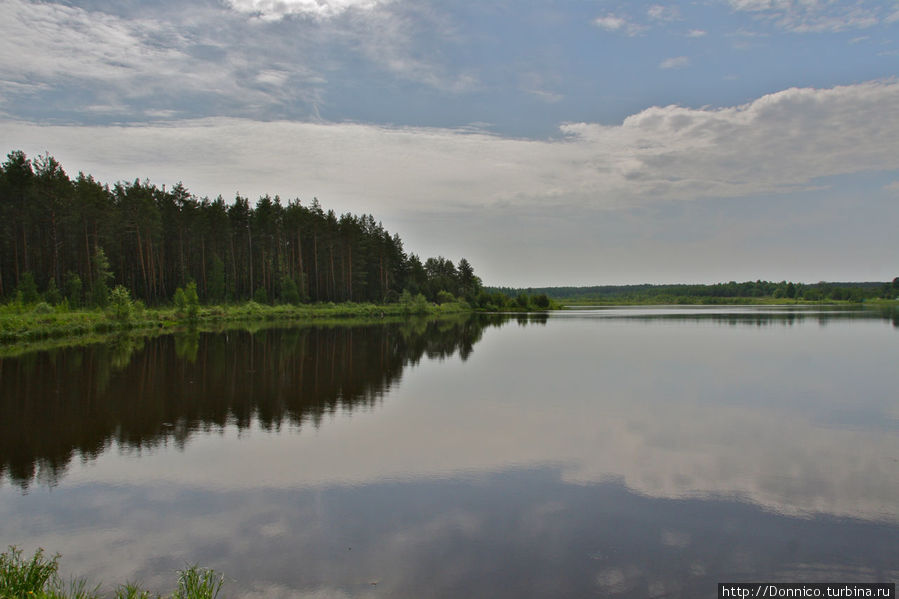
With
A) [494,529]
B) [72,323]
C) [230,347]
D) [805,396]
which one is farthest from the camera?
[72,323]

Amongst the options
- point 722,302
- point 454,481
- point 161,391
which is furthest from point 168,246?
point 722,302

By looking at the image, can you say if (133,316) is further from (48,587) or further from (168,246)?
(48,587)

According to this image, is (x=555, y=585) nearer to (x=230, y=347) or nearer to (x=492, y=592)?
(x=492, y=592)

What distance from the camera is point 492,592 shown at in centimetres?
504

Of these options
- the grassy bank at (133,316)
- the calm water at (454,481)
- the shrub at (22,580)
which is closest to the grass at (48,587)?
the shrub at (22,580)

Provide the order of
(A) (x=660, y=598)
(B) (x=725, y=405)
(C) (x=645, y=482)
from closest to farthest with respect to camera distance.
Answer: (A) (x=660, y=598) < (C) (x=645, y=482) < (B) (x=725, y=405)

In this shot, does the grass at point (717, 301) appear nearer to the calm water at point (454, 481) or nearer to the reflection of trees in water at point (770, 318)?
the reflection of trees in water at point (770, 318)

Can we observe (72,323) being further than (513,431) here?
Yes

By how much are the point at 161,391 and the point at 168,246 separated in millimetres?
45293

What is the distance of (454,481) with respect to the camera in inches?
316

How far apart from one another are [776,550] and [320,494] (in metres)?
5.53

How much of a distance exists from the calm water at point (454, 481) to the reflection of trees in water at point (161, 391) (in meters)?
0.10

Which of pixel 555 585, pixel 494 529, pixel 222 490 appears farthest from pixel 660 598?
pixel 222 490

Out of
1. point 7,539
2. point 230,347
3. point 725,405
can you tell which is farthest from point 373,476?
point 230,347
